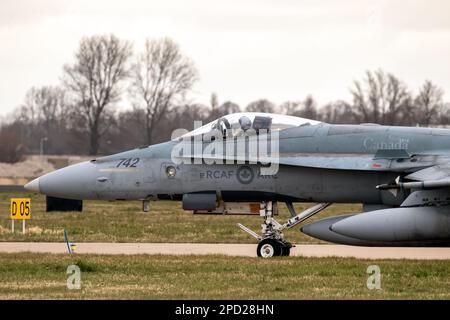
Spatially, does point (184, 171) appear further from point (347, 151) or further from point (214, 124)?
point (347, 151)

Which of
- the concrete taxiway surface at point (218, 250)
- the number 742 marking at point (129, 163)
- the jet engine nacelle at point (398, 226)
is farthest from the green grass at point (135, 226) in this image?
the jet engine nacelle at point (398, 226)

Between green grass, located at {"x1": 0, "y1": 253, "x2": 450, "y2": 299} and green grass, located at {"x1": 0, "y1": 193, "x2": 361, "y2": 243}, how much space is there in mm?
6042

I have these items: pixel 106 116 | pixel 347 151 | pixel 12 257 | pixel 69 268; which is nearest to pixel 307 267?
pixel 347 151

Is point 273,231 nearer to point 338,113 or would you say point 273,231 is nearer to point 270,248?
point 270,248

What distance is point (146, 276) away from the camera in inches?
658

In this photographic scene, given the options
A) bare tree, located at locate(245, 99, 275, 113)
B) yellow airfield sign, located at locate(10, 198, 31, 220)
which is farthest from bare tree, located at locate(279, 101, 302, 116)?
yellow airfield sign, located at locate(10, 198, 31, 220)

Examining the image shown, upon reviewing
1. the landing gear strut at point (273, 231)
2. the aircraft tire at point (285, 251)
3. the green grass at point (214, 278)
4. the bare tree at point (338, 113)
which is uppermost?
the bare tree at point (338, 113)

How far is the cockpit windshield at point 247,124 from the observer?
19.8m

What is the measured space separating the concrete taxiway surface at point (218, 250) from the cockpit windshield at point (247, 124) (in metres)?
2.73


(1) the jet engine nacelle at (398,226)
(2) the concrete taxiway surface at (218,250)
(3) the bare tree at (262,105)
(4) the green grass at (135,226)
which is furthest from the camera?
Answer: (3) the bare tree at (262,105)

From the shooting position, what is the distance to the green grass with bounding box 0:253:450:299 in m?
14.5

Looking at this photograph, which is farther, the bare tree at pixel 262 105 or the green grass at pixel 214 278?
the bare tree at pixel 262 105

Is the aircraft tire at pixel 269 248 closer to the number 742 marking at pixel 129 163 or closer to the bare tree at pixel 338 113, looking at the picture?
the number 742 marking at pixel 129 163

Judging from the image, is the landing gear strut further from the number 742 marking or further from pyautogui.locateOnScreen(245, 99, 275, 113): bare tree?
pyautogui.locateOnScreen(245, 99, 275, 113): bare tree
